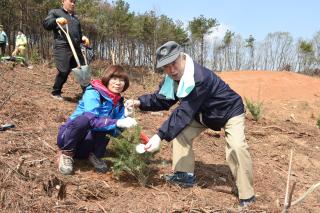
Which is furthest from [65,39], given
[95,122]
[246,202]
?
[246,202]

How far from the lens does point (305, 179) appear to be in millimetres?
4547

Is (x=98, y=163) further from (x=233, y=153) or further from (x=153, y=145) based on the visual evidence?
(x=233, y=153)

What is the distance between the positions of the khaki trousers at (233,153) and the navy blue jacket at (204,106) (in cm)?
8

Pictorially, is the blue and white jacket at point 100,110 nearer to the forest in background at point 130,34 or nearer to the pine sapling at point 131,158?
the pine sapling at point 131,158

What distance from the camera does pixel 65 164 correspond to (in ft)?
10.9

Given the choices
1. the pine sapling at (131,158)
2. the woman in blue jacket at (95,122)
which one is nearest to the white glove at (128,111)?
the woman in blue jacket at (95,122)

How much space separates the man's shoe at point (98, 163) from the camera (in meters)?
3.54

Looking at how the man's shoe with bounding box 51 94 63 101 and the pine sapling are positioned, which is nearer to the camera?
the pine sapling

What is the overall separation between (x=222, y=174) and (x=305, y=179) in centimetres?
111

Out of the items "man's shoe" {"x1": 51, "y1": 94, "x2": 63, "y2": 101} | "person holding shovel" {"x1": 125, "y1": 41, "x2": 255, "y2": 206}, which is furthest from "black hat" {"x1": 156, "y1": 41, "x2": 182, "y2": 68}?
"man's shoe" {"x1": 51, "y1": 94, "x2": 63, "y2": 101}

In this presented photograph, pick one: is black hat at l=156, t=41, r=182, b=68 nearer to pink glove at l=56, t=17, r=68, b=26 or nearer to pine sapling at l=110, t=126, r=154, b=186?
pine sapling at l=110, t=126, r=154, b=186

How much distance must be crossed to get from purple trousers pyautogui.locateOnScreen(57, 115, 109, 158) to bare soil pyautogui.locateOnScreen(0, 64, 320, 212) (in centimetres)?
17

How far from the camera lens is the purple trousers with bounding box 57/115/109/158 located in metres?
3.23

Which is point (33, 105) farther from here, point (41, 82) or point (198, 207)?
point (198, 207)
